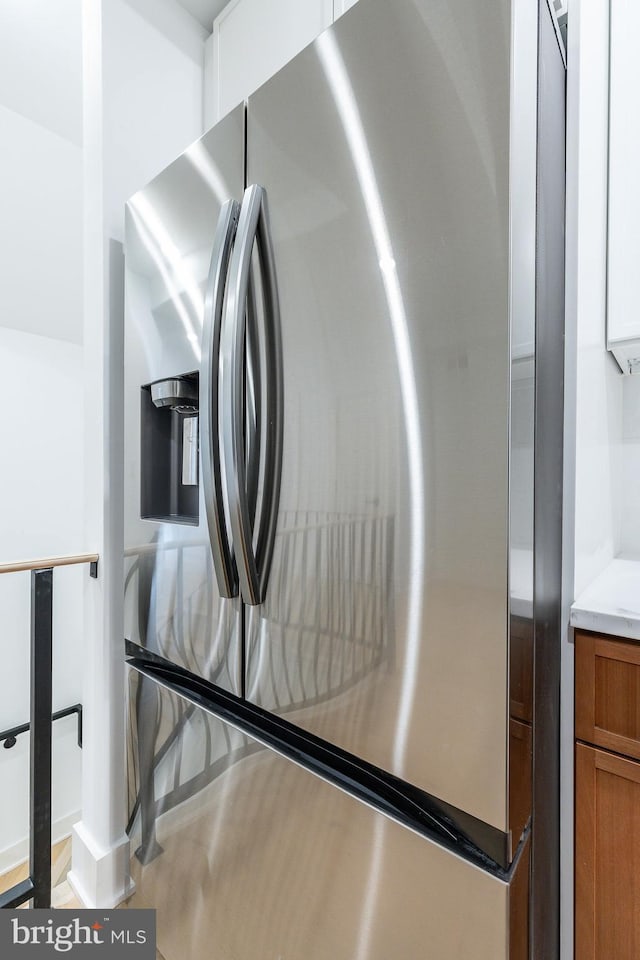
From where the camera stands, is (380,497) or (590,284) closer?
(380,497)

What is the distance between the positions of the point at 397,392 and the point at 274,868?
2.91ft

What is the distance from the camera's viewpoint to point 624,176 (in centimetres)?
101

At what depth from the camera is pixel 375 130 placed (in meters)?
0.73

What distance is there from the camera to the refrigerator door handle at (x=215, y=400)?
3.00ft

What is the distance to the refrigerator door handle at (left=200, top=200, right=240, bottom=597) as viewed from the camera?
3.00ft

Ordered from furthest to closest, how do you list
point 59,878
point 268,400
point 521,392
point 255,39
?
1. point 59,878
2. point 255,39
3. point 268,400
4. point 521,392

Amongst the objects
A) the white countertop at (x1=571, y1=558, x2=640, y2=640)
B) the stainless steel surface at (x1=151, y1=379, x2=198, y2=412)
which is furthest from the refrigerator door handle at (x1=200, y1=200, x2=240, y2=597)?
the white countertop at (x1=571, y1=558, x2=640, y2=640)

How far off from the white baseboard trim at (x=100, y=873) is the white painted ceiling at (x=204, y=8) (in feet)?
8.15

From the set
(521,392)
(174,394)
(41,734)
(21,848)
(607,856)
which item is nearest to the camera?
(521,392)

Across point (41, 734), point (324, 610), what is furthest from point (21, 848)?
point (324, 610)

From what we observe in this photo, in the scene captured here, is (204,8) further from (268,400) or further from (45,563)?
(45,563)

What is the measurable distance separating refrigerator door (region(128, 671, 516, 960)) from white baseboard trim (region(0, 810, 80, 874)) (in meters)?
1.02

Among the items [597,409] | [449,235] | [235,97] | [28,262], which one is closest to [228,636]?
[449,235]

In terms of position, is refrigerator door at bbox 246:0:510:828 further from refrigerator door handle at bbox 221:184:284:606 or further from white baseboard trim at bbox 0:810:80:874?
white baseboard trim at bbox 0:810:80:874
